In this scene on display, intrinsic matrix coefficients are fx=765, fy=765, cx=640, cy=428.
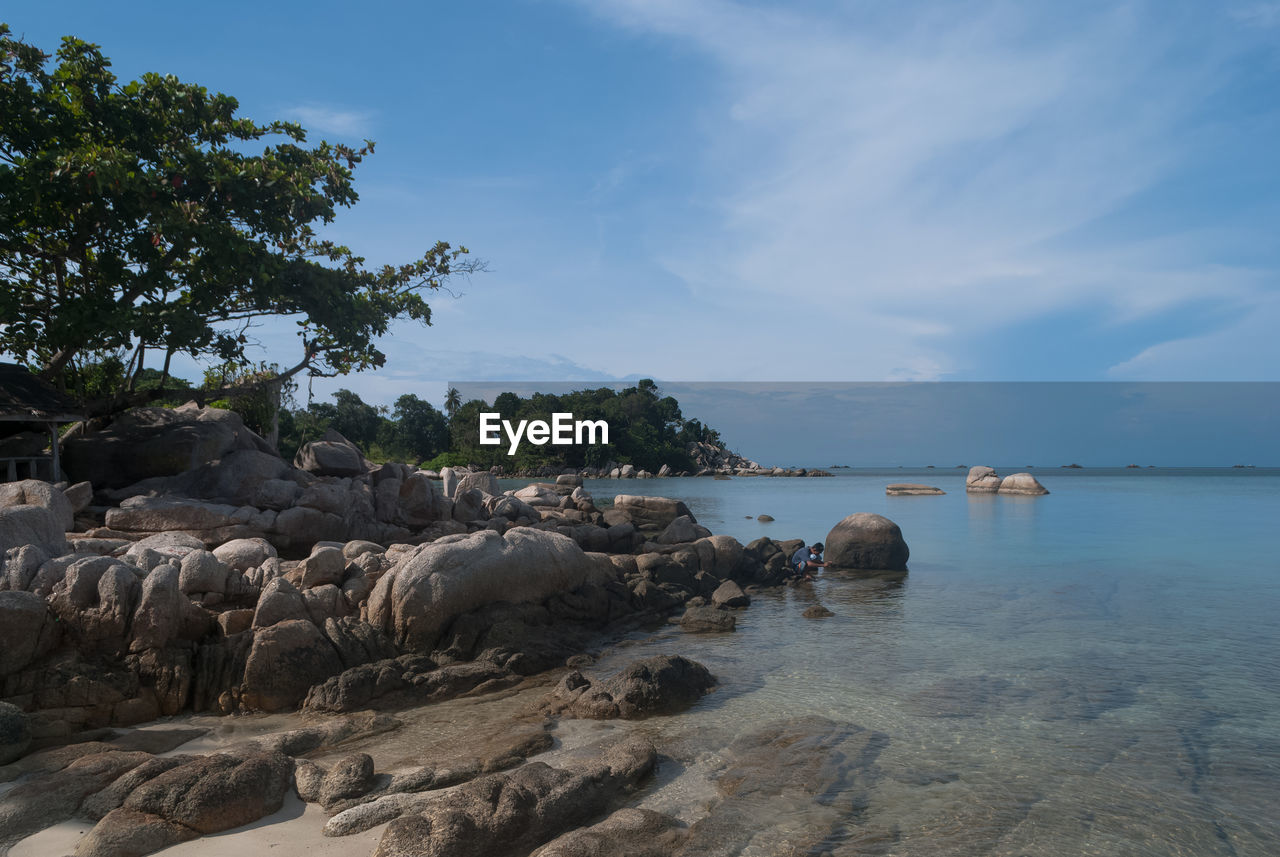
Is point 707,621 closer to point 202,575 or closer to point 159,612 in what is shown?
point 202,575

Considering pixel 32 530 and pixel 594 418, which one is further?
pixel 594 418

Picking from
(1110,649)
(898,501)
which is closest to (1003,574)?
(1110,649)

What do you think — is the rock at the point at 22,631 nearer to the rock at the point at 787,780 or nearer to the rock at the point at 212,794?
the rock at the point at 212,794

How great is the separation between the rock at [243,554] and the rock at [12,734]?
3.87 m

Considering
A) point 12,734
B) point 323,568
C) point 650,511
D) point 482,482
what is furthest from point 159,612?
point 650,511

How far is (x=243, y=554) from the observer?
40.4 feet

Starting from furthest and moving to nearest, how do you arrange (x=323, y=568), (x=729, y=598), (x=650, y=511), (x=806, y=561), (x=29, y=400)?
(x=650, y=511), (x=806, y=561), (x=729, y=598), (x=29, y=400), (x=323, y=568)

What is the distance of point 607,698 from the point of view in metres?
9.98

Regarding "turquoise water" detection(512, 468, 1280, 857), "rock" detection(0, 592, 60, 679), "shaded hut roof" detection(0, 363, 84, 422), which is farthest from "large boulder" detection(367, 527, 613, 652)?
"shaded hut roof" detection(0, 363, 84, 422)

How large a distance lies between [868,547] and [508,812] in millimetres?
19286

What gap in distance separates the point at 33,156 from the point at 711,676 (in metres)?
18.6

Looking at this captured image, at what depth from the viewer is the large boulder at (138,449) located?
1916cm

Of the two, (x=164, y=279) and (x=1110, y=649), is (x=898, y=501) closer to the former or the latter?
(x=1110, y=649)

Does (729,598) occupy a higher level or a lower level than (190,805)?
lower
